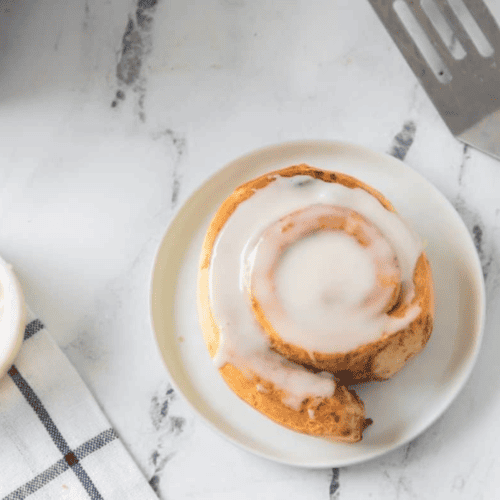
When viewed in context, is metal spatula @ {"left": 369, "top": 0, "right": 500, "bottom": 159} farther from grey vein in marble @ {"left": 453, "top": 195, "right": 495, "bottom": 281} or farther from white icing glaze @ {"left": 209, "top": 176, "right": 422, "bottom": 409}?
white icing glaze @ {"left": 209, "top": 176, "right": 422, "bottom": 409}

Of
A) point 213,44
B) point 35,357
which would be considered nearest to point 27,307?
point 35,357

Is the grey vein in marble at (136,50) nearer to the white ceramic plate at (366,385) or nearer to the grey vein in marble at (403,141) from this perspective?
the white ceramic plate at (366,385)

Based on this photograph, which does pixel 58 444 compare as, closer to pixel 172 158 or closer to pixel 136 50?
pixel 172 158

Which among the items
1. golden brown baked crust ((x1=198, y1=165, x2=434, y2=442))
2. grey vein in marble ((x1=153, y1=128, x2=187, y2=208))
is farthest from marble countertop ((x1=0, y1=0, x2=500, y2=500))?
golden brown baked crust ((x1=198, y1=165, x2=434, y2=442))

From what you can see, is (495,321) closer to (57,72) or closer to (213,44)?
(213,44)

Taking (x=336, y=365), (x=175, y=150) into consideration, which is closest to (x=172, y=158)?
(x=175, y=150)

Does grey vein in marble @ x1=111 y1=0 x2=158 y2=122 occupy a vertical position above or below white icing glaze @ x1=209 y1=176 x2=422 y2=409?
above
